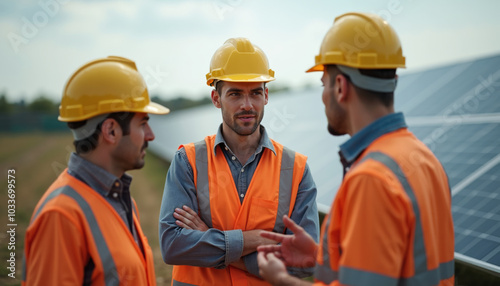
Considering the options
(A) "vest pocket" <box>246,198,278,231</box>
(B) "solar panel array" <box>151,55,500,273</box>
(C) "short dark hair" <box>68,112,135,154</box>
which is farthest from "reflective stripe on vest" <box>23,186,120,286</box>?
(B) "solar panel array" <box>151,55,500,273</box>

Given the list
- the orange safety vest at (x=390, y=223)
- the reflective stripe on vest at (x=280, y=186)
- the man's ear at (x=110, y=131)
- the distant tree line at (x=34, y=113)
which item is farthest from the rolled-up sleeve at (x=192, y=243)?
the distant tree line at (x=34, y=113)

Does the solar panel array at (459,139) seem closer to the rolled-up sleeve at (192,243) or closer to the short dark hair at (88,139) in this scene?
the rolled-up sleeve at (192,243)

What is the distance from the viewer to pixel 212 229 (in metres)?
2.97

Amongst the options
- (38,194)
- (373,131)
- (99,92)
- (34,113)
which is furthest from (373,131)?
(34,113)

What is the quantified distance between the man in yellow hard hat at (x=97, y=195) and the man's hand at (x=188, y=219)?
1.60 feet

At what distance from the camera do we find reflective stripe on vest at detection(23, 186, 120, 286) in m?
2.11

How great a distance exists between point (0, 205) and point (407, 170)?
518 inches

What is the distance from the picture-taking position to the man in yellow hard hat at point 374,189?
1705 millimetres

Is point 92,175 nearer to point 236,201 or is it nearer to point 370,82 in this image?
point 236,201

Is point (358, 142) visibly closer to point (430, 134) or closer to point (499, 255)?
point (499, 255)

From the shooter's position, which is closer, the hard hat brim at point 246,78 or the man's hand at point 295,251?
the man's hand at point 295,251

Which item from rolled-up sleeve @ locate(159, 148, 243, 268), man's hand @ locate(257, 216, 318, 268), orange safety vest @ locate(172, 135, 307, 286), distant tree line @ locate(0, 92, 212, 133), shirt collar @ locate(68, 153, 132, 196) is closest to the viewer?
shirt collar @ locate(68, 153, 132, 196)

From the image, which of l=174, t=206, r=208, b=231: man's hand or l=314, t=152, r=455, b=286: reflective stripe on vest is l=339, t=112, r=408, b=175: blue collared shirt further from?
l=174, t=206, r=208, b=231: man's hand

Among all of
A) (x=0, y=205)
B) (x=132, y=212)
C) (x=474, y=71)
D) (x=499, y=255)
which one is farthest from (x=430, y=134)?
(x=0, y=205)
